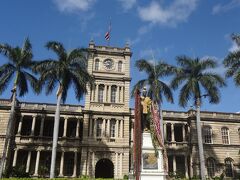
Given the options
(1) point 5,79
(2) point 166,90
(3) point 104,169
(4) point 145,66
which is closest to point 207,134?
(2) point 166,90

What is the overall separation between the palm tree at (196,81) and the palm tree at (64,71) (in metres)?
9.93

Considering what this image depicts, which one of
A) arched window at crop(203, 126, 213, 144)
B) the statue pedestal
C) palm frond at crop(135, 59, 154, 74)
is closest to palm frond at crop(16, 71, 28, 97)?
palm frond at crop(135, 59, 154, 74)

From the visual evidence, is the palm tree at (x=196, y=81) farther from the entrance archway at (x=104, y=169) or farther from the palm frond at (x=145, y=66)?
the entrance archway at (x=104, y=169)

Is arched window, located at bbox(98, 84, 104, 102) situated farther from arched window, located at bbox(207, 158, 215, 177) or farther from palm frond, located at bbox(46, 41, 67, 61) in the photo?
arched window, located at bbox(207, 158, 215, 177)

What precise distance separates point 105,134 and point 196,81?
12324mm

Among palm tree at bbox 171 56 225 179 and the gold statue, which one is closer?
the gold statue

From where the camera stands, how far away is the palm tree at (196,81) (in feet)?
102

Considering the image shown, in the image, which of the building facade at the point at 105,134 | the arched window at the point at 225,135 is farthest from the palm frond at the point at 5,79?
the arched window at the point at 225,135

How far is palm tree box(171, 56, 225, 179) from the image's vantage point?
3094cm

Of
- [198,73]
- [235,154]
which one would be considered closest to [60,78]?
[198,73]

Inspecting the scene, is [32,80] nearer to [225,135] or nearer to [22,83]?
[22,83]

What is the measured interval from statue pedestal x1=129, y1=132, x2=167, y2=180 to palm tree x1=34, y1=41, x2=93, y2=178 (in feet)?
48.0

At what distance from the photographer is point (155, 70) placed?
31.7m

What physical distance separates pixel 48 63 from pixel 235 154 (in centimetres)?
2656
